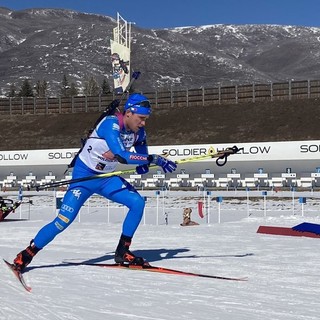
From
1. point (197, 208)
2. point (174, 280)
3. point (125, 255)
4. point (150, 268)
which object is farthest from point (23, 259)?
point (197, 208)

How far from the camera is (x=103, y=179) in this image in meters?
7.40

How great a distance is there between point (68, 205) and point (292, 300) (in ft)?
9.55

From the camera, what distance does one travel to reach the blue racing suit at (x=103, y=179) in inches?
281

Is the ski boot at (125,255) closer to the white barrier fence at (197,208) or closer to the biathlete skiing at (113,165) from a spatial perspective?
the biathlete skiing at (113,165)

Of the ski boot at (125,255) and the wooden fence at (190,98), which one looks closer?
the ski boot at (125,255)

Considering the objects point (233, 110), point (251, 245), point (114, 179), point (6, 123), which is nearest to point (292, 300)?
point (114, 179)

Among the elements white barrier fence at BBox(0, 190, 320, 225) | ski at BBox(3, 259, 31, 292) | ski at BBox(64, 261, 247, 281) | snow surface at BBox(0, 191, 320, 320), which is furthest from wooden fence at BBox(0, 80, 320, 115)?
ski at BBox(3, 259, 31, 292)

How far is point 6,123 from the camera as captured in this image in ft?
205

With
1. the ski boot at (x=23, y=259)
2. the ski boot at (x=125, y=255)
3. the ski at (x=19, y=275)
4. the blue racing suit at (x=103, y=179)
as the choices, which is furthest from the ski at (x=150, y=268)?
the ski at (x=19, y=275)

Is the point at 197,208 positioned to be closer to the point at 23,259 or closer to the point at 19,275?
the point at 23,259

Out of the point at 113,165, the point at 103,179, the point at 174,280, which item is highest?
the point at 113,165

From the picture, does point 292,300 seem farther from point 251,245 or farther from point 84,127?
point 84,127

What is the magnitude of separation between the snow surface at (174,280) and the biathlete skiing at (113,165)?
16.1 inches

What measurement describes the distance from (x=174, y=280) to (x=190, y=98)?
176 feet
